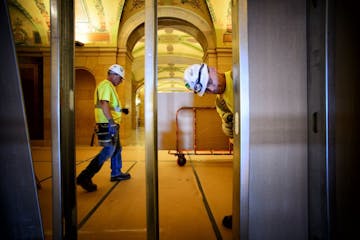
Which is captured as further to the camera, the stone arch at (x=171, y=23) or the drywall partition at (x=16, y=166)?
the stone arch at (x=171, y=23)

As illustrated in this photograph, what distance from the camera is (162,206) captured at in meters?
2.26

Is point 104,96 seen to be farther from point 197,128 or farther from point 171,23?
point 171,23

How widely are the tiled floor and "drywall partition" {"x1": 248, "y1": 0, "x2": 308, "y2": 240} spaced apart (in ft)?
2.05

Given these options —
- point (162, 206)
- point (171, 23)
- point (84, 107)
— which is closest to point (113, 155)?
point (162, 206)

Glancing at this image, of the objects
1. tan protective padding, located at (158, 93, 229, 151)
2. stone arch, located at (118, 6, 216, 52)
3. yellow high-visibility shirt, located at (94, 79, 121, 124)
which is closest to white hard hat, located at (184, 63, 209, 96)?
yellow high-visibility shirt, located at (94, 79, 121, 124)

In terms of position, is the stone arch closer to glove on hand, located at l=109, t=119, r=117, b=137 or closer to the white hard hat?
glove on hand, located at l=109, t=119, r=117, b=137

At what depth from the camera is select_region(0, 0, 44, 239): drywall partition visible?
1189mm

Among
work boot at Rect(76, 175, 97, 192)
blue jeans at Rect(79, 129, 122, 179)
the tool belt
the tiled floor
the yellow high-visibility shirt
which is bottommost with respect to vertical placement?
the tiled floor

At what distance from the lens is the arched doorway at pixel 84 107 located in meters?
7.89

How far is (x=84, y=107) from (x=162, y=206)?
6907 millimetres

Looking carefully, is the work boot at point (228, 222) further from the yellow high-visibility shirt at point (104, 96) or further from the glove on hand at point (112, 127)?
the yellow high-visibility shirt at point (104, 96)

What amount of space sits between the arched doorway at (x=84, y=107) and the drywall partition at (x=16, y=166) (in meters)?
7.06

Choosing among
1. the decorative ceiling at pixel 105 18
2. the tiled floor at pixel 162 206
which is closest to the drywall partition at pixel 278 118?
the tiled floor at pixel 162 206

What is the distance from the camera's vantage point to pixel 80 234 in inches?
67.8
